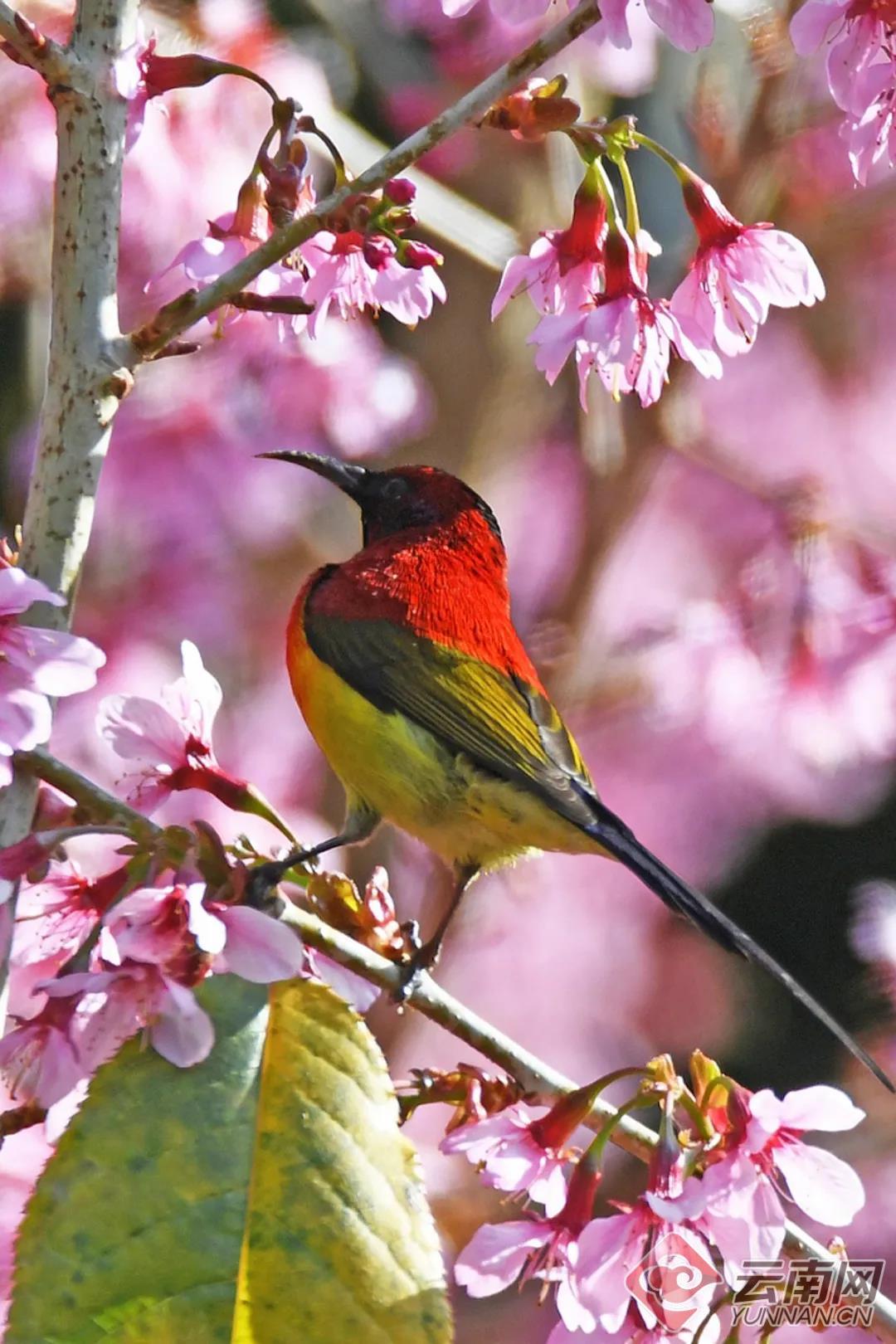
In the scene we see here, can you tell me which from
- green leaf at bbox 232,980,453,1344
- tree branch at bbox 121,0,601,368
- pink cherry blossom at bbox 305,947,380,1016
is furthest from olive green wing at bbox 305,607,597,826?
tree branch at bbox 121,0,601,368

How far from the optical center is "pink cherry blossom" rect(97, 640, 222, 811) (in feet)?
4.81

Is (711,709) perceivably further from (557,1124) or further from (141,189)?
(557,1124)

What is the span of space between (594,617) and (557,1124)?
1.60 m

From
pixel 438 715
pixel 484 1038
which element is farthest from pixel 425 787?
pixel 484 1038

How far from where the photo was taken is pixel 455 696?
1.93m

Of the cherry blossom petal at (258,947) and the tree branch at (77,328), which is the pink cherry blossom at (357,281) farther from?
the cherry blossom petal at (258,947)

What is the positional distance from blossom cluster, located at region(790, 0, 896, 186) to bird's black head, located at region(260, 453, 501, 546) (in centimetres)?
95

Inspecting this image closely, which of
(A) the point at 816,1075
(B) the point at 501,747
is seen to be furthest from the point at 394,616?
(A) the point at 816,1075

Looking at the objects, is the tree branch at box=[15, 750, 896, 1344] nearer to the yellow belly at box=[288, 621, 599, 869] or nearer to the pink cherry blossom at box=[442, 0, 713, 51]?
the yellow belly at box=[288, 621, 599, 869]

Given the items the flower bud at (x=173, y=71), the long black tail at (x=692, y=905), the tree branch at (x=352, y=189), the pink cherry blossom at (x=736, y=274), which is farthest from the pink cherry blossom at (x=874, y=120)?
the long black tail at (x=692, y=905)

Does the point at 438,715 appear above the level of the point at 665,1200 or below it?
above

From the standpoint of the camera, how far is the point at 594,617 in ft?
9.32

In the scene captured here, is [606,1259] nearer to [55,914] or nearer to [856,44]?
[55,914]

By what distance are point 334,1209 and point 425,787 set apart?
81 centimetres
